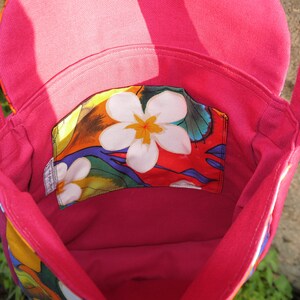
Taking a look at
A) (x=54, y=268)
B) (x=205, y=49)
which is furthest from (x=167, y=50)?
(x=54, y=268)

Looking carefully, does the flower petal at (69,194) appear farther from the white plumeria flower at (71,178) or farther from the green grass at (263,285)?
the green grass at (263,285)

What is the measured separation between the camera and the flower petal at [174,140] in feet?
2.46

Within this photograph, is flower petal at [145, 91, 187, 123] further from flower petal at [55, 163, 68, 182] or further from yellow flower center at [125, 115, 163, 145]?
flower petal at [55, 163, 68, 182]

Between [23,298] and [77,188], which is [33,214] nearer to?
[77,188]

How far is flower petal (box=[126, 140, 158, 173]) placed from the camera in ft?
2.53

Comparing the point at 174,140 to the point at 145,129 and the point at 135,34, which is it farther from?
the point at 135,34

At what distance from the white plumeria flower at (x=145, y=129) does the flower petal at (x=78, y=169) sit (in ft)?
0.14

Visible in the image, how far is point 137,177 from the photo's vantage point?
0.81 meters

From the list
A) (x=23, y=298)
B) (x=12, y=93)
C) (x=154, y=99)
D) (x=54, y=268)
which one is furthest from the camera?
(x=23, y=298)

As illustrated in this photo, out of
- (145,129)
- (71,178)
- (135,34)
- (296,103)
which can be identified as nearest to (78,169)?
(71,178)

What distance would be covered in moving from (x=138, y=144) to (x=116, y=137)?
43mm

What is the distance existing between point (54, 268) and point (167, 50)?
0.34 m

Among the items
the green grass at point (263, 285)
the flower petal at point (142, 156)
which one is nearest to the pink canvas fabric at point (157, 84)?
the flower petal at point (142, 156)

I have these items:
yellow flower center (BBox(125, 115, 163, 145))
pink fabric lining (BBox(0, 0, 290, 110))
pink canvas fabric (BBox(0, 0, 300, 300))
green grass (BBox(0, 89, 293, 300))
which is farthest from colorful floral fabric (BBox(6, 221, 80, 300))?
green grass (BBox(0, 89, 293, 300))
